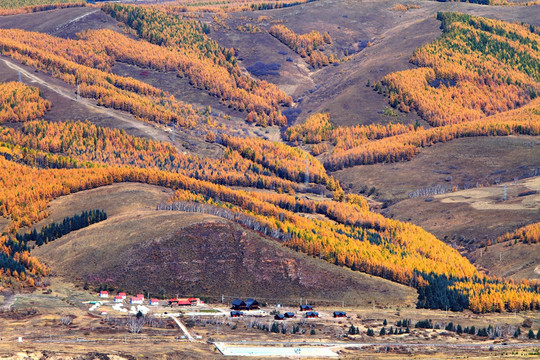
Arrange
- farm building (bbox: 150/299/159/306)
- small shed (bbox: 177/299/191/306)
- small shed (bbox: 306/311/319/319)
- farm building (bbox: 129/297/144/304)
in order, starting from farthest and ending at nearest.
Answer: small shed (bbox: 177/299/191/306), farm building (bbox: 129/297/144/304), farm building (bbox: 150/299/159/306), small shed (bbox: 306/311/319/319)

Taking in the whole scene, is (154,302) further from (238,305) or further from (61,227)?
(61,227)

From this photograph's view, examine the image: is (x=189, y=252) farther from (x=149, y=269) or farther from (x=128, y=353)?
(x=128, y=353)

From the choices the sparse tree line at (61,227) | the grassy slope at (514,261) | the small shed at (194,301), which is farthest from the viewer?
the grassy slope at (514,261)

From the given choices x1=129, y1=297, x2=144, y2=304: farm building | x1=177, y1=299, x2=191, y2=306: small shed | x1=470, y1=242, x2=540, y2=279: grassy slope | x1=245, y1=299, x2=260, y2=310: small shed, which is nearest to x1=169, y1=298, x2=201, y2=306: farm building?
x1=177, y1=299, x2=191, y2=306: small shed

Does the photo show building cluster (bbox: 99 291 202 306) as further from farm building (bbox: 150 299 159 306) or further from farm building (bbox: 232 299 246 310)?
farm building (bbox: 232 299 246 310)

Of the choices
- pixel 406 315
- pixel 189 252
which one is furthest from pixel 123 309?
pixel 406 315

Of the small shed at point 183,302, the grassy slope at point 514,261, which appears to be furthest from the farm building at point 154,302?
the grassy slope at point 514,261

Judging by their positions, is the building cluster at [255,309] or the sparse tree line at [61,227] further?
the sparse tree line at [61,227]

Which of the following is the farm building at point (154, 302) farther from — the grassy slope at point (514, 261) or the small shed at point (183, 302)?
the grassy slope at point (514, 261)
